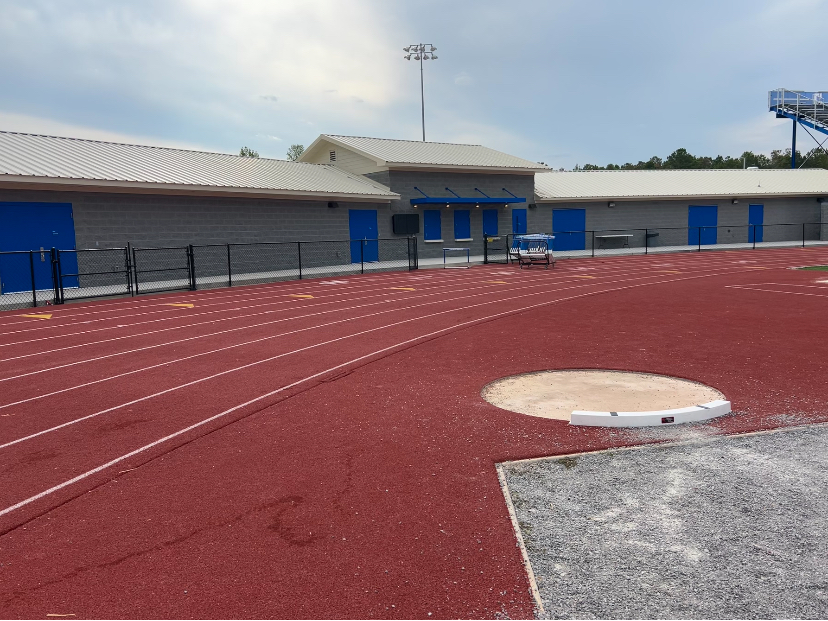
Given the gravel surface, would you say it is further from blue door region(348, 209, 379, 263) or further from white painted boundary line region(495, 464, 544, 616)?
blue door region(348, 209, 379, 263)

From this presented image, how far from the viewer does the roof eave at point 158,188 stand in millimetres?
18578

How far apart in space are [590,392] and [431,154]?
28.6m

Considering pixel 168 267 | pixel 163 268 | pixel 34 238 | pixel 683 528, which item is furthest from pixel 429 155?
pixel 683 528

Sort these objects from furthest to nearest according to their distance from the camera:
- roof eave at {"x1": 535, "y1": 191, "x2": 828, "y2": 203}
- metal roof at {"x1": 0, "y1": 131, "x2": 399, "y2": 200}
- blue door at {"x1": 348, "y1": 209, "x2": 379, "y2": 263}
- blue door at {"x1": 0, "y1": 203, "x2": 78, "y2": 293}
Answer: roof eave at {"x1": 535, "y1": 191, "x2": 828, "y2": 203} → blue door at {"x1": 348, "y1": 209, "x2": 379, "y2": 263} → metal roof at {"x1": 0, "y1": 131, "x2": 399, "y2": 200} → blue door at {"x1": 0, "y1": 203, "x2": 78, "y2": 293}

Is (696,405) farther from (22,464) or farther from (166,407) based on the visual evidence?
(22,464)

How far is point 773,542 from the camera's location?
4.07 meters

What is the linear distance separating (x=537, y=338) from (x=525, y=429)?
5.11 meters

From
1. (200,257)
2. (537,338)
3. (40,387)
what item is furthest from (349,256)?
(40,387)

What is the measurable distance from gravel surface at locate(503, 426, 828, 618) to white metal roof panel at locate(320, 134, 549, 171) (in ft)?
87.5

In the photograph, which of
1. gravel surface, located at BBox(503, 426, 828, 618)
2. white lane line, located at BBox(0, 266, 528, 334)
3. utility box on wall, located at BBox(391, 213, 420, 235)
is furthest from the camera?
utility box on wall, located at BBox(391, 213, 420, 235)

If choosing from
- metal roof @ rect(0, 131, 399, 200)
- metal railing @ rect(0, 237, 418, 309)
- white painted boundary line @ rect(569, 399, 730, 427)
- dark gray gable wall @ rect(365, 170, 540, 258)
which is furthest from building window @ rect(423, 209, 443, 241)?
white painted boundary line @ rect(569, 399, 730, 427)

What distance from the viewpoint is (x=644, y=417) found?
21.0 ft

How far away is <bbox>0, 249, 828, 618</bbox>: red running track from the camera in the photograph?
3.77 meters

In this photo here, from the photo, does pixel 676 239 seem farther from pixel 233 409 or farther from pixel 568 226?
pixel 233 409
